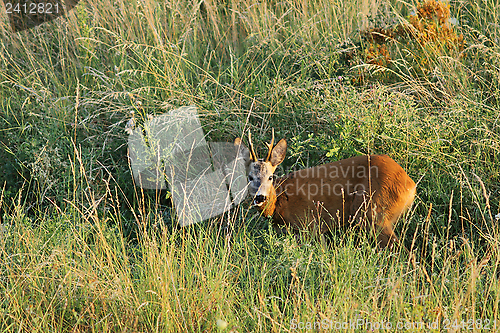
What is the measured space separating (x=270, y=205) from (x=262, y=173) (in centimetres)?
30

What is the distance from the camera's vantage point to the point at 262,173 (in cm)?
394

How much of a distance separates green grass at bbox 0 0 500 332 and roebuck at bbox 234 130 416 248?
0.60 ft

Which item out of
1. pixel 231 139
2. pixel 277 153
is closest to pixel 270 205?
pixel 277 153

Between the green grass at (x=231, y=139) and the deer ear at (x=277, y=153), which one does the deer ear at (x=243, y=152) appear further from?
the green grass at (x=231, y=139)

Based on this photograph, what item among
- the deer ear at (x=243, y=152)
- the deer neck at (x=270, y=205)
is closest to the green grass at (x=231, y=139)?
the deer neck at (x=270, y=205)

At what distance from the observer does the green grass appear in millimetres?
2703

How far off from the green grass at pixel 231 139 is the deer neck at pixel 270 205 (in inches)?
5.8

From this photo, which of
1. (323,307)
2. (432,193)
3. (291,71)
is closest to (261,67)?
(291,71)

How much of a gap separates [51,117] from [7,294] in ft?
8.26

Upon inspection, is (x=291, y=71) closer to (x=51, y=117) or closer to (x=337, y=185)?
(x=337, y=185)

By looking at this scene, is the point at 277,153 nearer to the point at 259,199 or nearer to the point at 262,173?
the point at 262,173

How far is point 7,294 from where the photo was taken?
264cm

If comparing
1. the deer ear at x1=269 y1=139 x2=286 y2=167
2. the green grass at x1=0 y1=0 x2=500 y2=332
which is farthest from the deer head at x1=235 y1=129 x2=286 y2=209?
the green grass at x1=0 y1=0 x2=500 y2=332

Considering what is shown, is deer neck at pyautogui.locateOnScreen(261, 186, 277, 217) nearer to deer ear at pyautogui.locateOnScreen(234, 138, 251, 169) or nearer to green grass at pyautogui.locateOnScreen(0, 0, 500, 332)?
green grass at pyautogui.locateOnScreen(0, 0, 500, 332)
